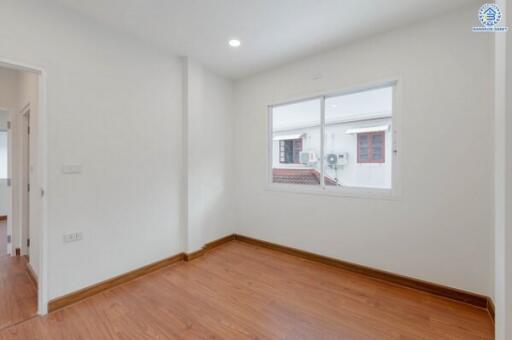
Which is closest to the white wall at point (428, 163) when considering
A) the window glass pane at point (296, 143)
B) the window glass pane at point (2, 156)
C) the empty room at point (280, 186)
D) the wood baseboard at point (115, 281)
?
the empty room at point (280, 186)

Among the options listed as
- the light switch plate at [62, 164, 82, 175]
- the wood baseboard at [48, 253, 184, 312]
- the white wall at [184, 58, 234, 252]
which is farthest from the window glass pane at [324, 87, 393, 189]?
the light switch plate at [62, 164, 82, 175]

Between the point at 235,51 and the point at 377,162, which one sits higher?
the point at 235,51

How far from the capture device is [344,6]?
2.14 metres

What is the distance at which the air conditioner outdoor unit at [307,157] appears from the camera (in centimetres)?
325

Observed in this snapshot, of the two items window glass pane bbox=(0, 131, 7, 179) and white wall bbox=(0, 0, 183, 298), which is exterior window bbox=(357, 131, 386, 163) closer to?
white wall bbox=(0, 0, 183, 298)

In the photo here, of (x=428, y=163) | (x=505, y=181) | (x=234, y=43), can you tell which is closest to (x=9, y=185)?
(x=234, y=43)

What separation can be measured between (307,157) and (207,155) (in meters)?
1.55

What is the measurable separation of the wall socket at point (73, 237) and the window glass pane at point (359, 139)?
9.57 ft

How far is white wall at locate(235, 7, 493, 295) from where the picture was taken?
210 cm

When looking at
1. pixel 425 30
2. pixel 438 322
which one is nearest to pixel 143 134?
pixel 425 30

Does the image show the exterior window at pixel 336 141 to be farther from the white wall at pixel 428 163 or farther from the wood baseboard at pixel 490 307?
the wood baseboard at pixel 490 307

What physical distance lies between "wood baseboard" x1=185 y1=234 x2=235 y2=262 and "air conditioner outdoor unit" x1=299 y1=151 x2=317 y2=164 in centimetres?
187

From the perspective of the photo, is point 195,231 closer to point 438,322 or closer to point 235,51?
point 235,51

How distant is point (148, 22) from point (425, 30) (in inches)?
114
